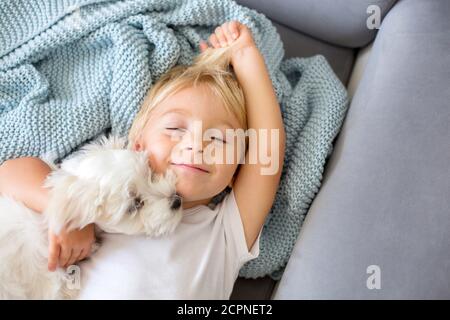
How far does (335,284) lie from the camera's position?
888 mm

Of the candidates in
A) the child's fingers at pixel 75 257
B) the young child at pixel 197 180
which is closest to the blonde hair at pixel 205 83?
the young child at pixel 197 180

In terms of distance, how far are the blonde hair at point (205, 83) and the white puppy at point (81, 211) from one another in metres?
0.15

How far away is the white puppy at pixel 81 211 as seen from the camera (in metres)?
0.82

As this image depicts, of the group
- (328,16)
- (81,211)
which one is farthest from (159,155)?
(328,16)

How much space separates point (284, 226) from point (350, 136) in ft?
0.94

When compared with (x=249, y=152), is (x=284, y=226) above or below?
below

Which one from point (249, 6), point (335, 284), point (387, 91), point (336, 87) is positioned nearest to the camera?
point (335, 284)

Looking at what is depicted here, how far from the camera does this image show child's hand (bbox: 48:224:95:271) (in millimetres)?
860

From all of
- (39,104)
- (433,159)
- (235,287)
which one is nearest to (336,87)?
(433,159)

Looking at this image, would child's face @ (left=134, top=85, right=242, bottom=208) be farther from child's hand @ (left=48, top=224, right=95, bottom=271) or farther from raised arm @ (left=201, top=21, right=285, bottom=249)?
child's hand @ (left=48, top=224, right=95, bottom=271)

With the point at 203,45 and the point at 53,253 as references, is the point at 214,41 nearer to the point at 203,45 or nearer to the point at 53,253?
the point at 203,45

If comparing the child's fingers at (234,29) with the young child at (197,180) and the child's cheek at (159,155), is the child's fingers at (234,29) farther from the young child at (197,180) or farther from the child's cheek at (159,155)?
the child's cheek at (159,155)

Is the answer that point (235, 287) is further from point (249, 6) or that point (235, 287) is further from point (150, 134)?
point (249, 6)

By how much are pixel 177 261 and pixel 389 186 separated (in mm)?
493
